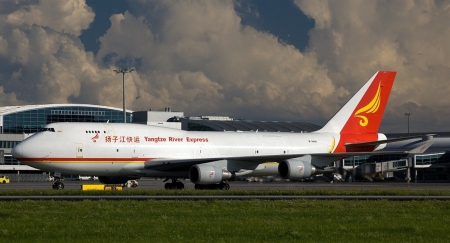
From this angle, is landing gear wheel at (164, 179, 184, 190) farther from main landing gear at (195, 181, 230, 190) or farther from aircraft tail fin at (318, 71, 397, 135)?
aircraft tail fin at (318, 71, 397, 135)

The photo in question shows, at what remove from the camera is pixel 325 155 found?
53375 mm

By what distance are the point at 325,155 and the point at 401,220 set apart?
26.9m

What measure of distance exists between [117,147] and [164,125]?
71314mm

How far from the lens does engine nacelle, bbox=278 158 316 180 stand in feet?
167

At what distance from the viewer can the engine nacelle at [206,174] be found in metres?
48.9

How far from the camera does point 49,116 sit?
5074 inches

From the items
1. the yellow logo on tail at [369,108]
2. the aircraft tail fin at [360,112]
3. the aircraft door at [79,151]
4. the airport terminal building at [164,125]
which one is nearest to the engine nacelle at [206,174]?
the aircraft door at [79,151]

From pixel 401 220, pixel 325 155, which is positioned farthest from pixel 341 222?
pixel 325 155

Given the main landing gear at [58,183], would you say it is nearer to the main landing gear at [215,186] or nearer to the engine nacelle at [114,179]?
the engine nacelle at [114,179]

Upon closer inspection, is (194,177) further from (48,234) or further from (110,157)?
(48,234)

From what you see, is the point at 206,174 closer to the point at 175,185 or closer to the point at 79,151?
the point at 175,185

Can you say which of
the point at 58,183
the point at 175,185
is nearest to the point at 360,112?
the point at 175,185

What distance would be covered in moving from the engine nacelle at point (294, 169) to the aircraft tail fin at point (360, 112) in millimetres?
10172

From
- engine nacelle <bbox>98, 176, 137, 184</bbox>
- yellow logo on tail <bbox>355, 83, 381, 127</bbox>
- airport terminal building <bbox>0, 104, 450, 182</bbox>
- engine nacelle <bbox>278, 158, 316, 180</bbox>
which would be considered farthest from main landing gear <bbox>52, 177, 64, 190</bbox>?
airport terminal building <bbox>0, 104, 450, 182</bbox>
